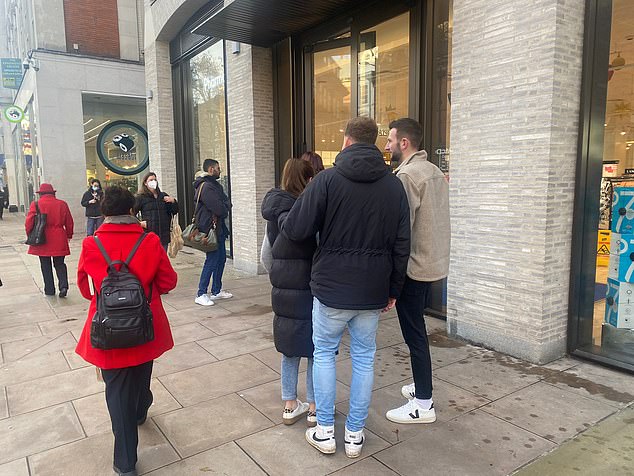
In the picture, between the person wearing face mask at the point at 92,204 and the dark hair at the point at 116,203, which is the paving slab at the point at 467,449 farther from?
the person wearing face mask at the point at 92,204

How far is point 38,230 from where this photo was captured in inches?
276

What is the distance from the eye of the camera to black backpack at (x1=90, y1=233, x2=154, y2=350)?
8.54 ft

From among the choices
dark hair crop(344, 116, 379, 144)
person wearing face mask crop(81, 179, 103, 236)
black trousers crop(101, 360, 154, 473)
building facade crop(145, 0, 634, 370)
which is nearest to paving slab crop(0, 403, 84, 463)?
black trousers crop(101, 360, 154, 473)

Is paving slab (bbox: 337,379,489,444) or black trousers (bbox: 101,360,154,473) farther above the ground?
black trousers (bbox: 101,360,154,473)

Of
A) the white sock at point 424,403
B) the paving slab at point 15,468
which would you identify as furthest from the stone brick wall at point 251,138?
the paving slab at point 15,468

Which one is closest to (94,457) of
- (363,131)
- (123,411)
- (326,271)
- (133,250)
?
(123,411)

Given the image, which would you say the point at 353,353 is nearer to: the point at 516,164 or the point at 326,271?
the point at 326,271

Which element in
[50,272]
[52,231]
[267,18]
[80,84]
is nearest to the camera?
[52,231]

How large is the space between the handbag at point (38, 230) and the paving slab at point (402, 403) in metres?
5.48

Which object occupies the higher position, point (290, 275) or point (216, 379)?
point (290, 275)

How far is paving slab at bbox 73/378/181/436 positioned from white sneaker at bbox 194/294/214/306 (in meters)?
2.70

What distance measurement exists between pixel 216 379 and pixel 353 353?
1.77 meters

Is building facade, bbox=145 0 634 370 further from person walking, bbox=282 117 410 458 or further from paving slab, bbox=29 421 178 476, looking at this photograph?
paving slab, bbox=29 421 178 476

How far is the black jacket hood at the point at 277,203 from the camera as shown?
3.14m
